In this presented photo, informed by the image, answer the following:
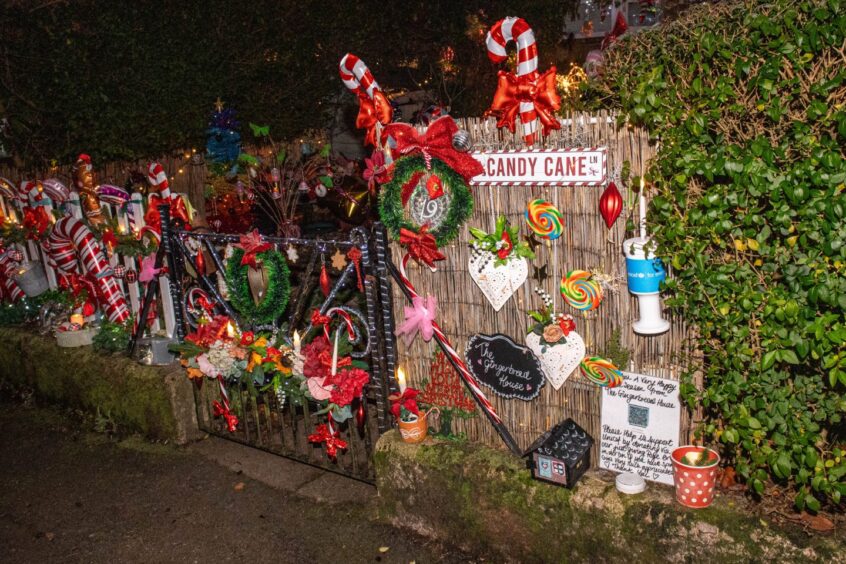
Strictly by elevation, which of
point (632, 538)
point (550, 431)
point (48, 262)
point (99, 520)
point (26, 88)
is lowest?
point (99, 520)

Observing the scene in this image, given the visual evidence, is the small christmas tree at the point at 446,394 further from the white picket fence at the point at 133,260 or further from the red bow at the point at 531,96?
the white picket fence at the point at 133,260

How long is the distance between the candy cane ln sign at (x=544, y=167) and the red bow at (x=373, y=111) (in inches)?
23.7

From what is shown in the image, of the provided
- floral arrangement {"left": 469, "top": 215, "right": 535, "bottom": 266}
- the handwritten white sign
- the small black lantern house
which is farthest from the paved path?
floral arrangement {"left": 469, "top": 215, "right": 535, "bottom": 266}

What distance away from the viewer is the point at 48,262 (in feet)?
22.5

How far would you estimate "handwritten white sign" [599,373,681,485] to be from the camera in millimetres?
3131

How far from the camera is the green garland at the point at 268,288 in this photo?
4.48 meters

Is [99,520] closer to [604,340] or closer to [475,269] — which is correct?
[475,269]

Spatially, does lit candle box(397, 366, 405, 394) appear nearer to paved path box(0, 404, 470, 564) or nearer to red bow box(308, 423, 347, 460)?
red bow box(308, 423, 347, 460)

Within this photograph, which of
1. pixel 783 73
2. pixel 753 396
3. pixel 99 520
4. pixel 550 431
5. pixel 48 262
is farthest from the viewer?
pixel 48 262

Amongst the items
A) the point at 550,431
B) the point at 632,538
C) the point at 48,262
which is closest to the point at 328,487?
the point at 550,431

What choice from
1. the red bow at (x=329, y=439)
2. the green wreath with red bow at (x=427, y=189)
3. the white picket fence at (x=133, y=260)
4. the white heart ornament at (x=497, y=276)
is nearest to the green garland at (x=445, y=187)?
the green wreath with red bow at (x=427, y=189)

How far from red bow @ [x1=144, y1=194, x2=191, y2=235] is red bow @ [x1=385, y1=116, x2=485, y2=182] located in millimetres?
2568

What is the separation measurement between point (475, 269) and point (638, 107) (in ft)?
4.05

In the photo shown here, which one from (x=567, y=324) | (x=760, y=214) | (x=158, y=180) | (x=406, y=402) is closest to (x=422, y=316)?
(x=406, y=402)
